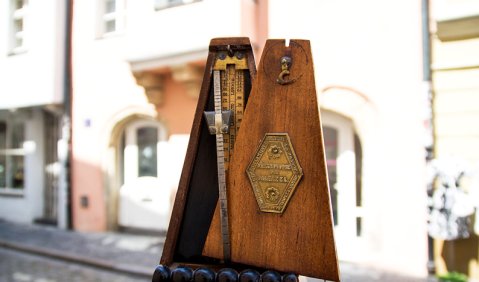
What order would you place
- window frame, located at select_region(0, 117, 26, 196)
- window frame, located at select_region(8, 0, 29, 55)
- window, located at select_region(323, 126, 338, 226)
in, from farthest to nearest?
window frame, located at select_region(0, 117, 26, 196) → window frame, located at select_region(8, 0, 29, 55) → window, located at select_region(323, 126, 338, 226)

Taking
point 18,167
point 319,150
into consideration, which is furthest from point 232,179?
point 18,167

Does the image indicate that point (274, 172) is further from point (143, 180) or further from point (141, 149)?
point (141, 149)

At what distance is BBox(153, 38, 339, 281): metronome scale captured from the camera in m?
1.70

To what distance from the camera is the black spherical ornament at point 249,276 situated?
170 centimetres

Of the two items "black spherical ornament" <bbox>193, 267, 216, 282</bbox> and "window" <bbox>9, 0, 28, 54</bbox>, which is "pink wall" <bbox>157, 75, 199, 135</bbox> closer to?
"window" <bbox>9, 0, 28, 54</bbox>

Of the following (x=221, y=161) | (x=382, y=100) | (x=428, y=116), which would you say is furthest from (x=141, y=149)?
(x=221, y=161)

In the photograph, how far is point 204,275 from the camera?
1749mm

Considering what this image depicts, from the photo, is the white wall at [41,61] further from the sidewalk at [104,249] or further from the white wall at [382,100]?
the white wall at [382,100]

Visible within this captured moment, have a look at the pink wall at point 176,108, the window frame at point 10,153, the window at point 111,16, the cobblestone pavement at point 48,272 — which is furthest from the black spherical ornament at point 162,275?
the window frame at point 10,153

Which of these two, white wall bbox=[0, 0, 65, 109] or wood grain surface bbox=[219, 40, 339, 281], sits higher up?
white wall bbox=[0, 0, 65, 109]

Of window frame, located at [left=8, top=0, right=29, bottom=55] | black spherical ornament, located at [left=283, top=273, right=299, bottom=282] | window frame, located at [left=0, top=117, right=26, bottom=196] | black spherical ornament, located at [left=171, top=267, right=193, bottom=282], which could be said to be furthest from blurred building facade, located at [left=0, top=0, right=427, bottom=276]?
black spherical ornament, located at [left=171, top=267, right=193, bottom=282]

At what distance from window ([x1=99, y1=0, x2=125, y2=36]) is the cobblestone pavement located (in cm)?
392

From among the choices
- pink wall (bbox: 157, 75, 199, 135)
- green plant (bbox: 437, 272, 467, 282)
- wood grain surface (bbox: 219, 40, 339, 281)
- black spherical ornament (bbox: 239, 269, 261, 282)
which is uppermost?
pink wall (bbox: 157, 75, 199, 135)

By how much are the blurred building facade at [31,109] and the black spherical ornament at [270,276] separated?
712 cm
